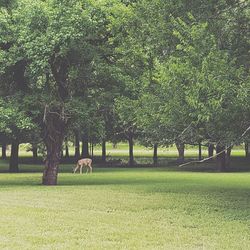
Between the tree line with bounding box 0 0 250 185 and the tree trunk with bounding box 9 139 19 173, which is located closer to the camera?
the tree line with bounding box 0 0 250 185

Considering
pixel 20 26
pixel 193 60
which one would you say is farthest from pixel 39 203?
pixel 20 26

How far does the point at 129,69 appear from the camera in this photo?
86.2 feet

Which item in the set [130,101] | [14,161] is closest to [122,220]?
[130,101]

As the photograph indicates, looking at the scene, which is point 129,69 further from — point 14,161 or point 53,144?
point 14,161

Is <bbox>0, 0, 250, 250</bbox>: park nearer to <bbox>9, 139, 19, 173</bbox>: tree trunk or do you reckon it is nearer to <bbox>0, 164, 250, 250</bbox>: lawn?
<bbox>0, 164, 250, 250</bbox>: lawn

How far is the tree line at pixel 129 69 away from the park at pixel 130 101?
0.05 metres

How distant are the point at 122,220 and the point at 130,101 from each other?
32.0 ft

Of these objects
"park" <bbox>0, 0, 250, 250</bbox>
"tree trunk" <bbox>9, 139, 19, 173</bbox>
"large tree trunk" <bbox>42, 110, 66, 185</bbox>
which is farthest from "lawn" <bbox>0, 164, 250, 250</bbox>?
"tree trunk" <bbox>9, 139, 19, 173</bbox>

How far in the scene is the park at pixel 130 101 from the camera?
13930mm

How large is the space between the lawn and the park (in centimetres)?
4

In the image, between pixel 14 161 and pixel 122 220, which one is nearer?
pixel 122 220

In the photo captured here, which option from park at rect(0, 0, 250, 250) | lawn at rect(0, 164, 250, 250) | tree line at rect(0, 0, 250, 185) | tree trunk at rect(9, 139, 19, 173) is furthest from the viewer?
tree trunk at rect(9, 139, 19, 173)

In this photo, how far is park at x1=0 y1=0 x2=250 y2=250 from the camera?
13930mm

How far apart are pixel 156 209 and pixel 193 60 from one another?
16.3 feet
